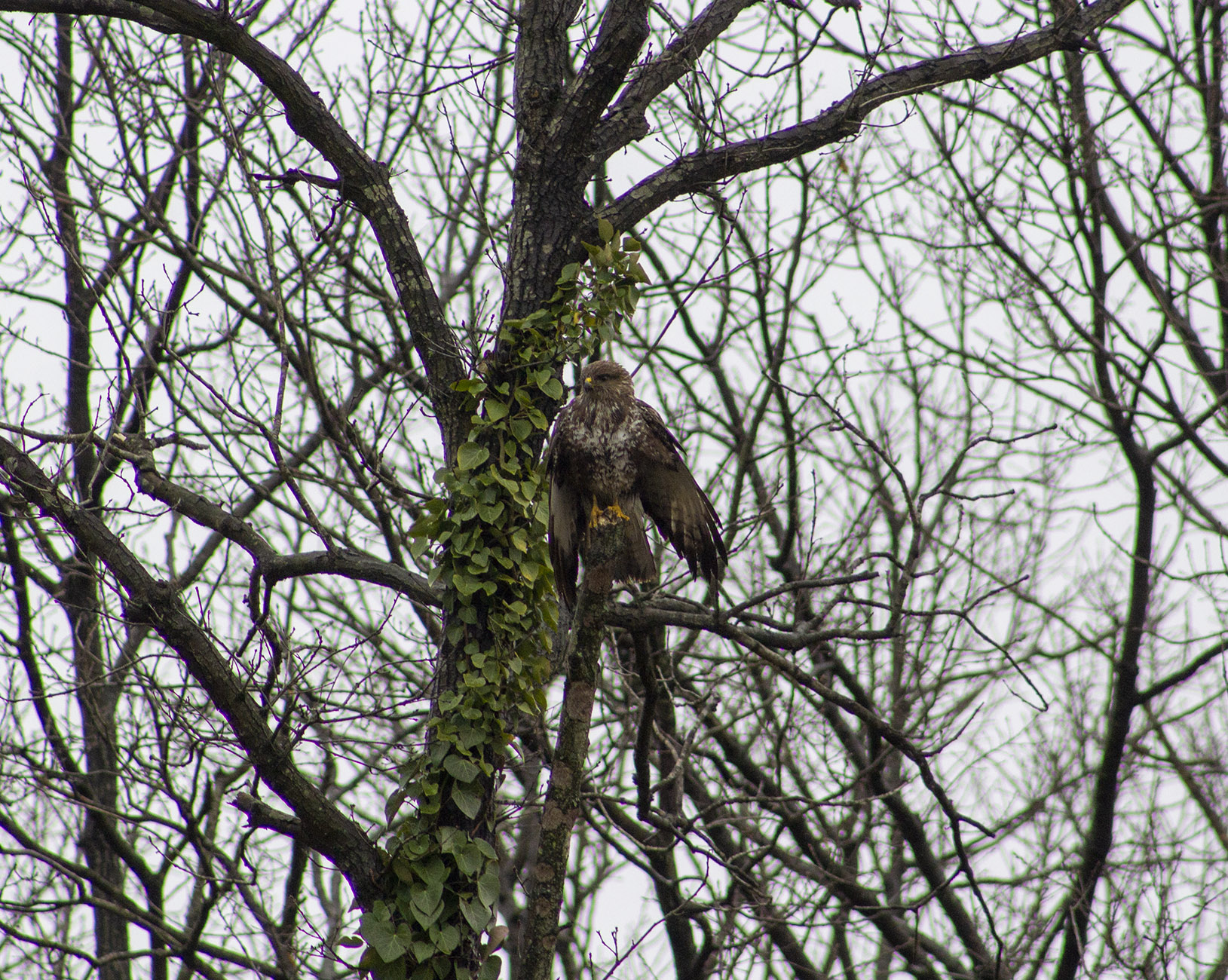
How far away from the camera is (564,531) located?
162 inches

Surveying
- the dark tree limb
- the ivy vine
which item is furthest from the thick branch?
the dark tree limb

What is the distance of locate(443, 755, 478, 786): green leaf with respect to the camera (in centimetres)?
315

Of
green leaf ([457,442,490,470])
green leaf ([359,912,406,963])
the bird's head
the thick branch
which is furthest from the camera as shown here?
the bird's head

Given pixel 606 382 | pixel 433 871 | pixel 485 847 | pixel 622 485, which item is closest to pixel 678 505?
pixel 622 485

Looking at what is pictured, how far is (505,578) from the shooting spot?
3322 mm

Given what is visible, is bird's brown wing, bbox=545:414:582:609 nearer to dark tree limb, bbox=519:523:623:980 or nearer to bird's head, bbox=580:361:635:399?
bird's head, bbox=580:361:635:399

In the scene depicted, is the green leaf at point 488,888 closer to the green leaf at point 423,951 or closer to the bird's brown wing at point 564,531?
the green leaf at point 423,951

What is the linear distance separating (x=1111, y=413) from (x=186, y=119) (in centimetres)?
531

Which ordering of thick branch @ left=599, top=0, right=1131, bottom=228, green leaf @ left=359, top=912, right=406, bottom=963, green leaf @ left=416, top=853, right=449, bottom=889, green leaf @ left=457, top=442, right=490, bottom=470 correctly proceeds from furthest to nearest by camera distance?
thick branch @ left=599, top=0, right=1131, bottom=228
green leaf @ left=457, top=442, right=490, bottom=470
green leaf @ left=416, top=853, right=449, bottom=889
green leaf @ left=359, top=912, right=406, bottom=963

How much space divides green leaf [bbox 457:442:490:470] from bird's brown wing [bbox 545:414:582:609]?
21.9 inches

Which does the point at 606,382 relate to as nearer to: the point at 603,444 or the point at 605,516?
the point at 603,444

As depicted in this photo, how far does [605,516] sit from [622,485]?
35cm

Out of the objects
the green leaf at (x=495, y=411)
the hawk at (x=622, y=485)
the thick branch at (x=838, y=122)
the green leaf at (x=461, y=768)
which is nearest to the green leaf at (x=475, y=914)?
the green leaf at (x=461, y=768)

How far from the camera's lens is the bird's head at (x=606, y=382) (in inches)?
154
